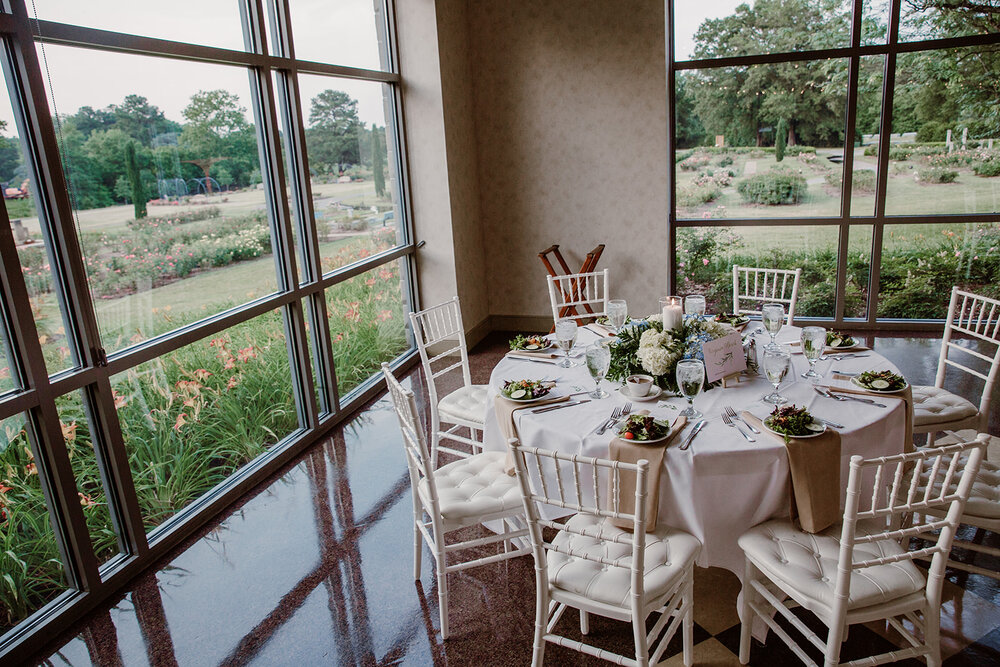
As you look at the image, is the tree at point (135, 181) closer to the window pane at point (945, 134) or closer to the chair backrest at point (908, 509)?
the chair backrest at point (908, 509)

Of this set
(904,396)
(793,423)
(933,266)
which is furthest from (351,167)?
(933,266)

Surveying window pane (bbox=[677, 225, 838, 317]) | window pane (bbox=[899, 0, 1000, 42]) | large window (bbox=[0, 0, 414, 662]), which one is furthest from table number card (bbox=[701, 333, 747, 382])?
window pane (bbox=[899, 0, 1000, 42])

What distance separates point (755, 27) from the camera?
5.16 m

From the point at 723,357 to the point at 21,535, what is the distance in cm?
259

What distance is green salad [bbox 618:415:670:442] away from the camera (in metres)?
2.21

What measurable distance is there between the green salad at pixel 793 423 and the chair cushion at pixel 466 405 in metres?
1.37

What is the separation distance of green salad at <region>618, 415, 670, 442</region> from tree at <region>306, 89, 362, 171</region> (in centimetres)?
268

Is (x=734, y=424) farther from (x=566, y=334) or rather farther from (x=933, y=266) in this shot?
(x=933, y=266)

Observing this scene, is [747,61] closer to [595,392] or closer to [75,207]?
[595,392]

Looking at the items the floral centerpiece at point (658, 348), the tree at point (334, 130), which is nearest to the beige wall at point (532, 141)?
the tree at point (334, 130)

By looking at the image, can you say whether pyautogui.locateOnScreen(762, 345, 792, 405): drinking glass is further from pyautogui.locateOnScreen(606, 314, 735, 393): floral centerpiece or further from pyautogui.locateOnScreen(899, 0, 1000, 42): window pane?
pyautogui.locateOnScreen(899, 0, 1000, 42): window pane

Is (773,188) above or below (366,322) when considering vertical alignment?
above

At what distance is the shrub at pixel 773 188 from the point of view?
542 cm

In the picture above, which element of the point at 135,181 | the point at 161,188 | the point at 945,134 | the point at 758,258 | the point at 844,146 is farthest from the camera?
the point at 758,258
